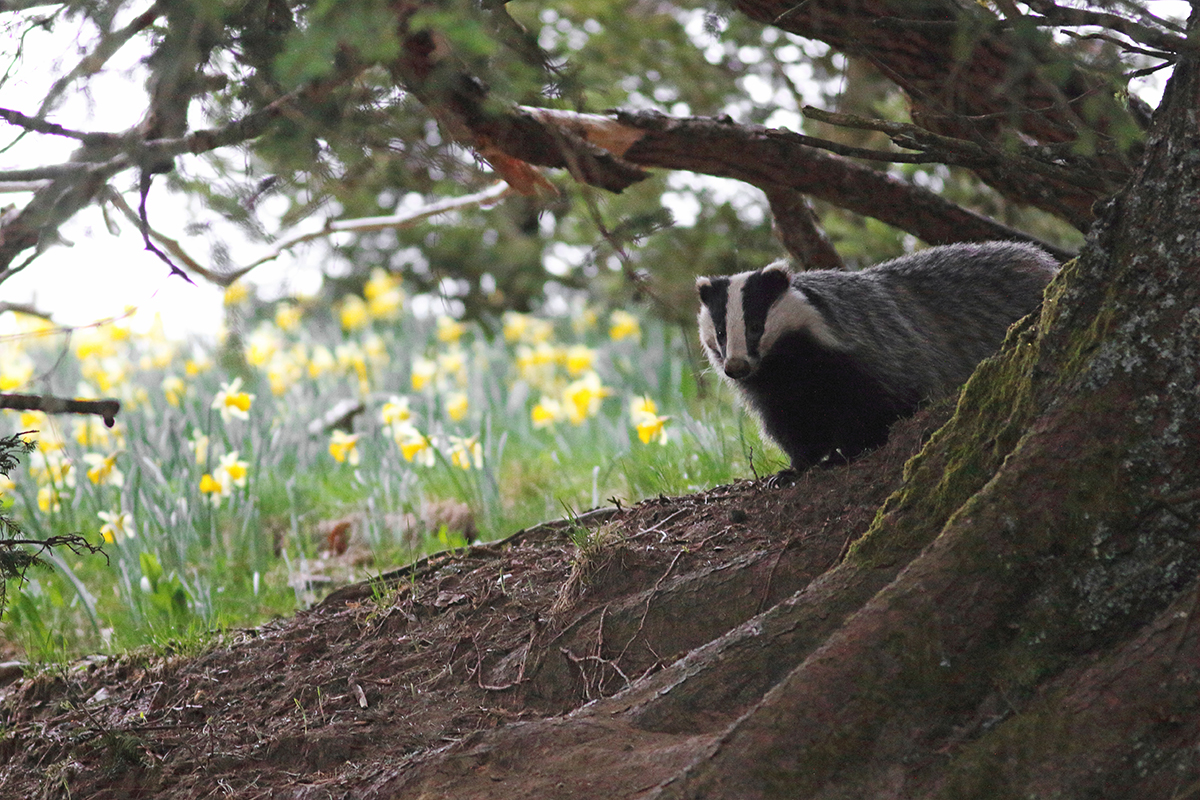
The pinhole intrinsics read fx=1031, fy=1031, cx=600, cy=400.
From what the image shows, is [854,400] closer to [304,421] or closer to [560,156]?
[560,156]

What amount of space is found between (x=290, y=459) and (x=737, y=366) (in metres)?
2.64

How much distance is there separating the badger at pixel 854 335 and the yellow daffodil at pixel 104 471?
2.51 metres

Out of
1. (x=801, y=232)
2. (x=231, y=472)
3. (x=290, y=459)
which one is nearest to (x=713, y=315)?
(x=801, y=232)

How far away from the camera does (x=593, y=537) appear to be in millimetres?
2785

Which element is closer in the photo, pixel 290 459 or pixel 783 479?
pixel 783 479

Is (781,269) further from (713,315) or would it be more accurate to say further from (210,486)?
(210,486)

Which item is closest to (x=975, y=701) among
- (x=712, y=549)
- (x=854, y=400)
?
(x=712, y=549)

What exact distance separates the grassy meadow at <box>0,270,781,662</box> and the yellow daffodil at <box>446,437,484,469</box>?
11 millimetres

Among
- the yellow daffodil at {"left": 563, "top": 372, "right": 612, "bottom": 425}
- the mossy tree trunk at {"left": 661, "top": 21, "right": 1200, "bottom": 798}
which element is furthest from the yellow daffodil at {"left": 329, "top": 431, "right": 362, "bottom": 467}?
the mossy tree trunk at {"left": 661, "top": 21, "right": 1200, "bottom": 798}

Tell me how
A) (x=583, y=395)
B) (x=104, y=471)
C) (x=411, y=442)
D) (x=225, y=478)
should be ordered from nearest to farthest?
(x=225, y=478) < (x=104, y=471) < (x=411, y=442) < (x=583, y=395)

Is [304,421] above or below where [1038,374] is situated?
above

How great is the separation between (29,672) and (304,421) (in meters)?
2.40

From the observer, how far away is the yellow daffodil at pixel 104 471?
14.0ft

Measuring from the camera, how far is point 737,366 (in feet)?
11.3
